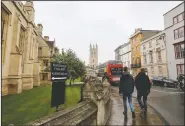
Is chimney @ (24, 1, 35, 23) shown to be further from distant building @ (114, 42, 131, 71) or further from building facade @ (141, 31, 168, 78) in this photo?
distant building @ (114, 42, 131, 71)

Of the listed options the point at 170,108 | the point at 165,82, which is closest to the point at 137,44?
the point at 165,82

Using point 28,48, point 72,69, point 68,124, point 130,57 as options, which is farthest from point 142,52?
point 68,124

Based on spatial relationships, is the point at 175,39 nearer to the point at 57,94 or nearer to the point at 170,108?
the point at 170,108

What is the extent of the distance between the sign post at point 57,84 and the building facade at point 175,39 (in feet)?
72.9

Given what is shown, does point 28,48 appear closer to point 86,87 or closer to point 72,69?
point 72,69

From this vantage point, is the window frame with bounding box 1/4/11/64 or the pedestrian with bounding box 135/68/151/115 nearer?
the pedestrian with bounding box 135/68/151/115

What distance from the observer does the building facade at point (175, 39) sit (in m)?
22.0

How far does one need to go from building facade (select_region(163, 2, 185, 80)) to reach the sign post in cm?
2222

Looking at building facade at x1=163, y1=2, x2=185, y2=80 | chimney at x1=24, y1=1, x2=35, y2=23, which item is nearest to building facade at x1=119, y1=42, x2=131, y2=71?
building facade at x1=163, y1=2, x2=185, y2=80

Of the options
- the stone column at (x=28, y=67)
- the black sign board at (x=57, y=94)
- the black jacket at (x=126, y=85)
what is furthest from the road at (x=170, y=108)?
the stone column at (x=28, y=67)

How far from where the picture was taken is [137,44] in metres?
39.7

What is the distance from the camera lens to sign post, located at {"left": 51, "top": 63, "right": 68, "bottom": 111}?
4676 millimetres

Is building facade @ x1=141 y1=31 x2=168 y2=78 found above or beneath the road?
above

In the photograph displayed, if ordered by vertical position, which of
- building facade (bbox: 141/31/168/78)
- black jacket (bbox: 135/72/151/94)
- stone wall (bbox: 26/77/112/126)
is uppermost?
building facade (bbox: 141/31/168/78)
